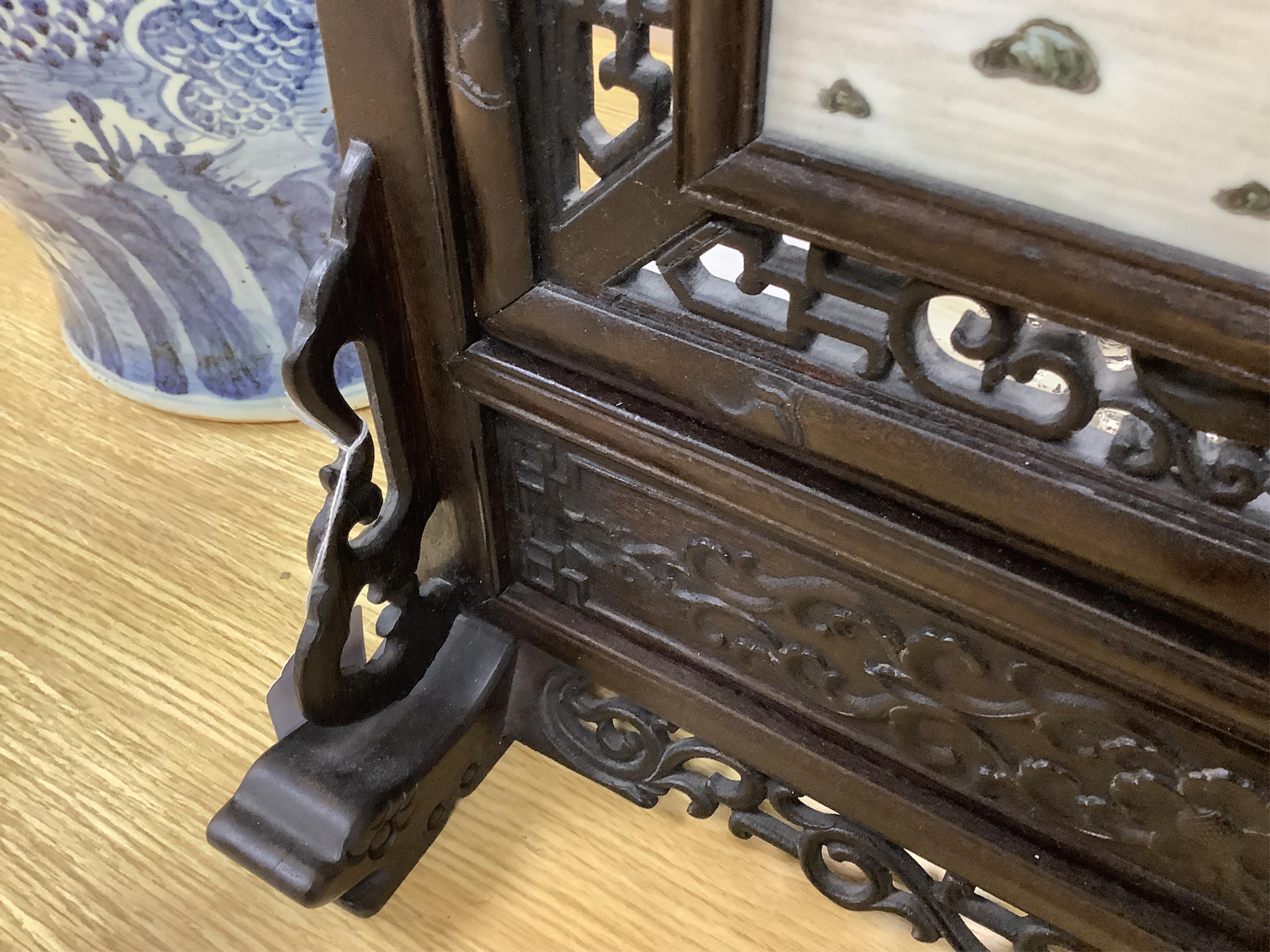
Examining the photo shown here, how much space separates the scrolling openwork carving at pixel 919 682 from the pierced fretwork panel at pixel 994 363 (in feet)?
0.23

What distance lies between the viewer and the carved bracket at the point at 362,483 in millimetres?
293

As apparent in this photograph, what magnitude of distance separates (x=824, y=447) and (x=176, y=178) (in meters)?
0.32

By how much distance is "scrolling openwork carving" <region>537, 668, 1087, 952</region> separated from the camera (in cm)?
34

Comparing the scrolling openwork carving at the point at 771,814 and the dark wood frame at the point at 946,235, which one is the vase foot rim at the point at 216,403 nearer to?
the scrolling openwork carving at the point at 771,814

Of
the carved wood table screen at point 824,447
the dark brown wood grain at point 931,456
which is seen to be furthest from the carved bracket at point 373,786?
the dark brown wood grain at point 931,456

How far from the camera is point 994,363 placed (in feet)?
0.74

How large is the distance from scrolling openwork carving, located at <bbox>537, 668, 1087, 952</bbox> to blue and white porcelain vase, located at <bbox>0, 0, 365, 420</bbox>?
0.24m

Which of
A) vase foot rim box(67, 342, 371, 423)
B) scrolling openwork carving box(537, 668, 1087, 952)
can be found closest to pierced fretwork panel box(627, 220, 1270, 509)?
scrolling openwork carving box(537, 668, 1087, 952)

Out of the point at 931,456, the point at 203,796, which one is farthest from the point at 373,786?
the point at 931,456

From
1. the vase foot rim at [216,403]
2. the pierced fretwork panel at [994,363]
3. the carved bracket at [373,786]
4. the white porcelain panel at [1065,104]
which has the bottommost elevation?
the vase foot rim at [216,403]

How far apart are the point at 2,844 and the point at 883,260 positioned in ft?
1.27

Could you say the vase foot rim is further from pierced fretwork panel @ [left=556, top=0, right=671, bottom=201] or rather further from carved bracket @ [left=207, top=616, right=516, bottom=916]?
pierced fretwork panel @ [left=556, top=0, right=671, bottom=201]

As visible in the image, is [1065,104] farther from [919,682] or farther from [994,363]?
[919,682]

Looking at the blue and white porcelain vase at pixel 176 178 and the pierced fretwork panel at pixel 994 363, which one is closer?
the pierced fretwork panel at pixel 994 363
